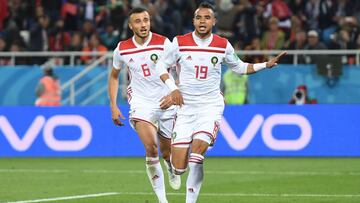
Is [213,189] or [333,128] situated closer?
[213,189]

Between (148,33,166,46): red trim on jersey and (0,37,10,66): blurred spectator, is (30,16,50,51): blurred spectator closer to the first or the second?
(0,37,10,66): blurred spectator

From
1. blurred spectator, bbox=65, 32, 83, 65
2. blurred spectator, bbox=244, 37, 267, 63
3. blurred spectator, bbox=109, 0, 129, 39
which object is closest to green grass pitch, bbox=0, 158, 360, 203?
blurred spectator, bbox=244, 37, 267, 63

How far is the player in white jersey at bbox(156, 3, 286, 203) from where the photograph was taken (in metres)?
12.6

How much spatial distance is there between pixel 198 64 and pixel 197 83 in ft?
0.73

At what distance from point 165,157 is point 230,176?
10.4 ft

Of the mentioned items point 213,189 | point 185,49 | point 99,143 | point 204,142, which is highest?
point 185,49

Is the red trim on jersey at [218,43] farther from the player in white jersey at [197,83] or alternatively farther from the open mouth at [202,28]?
the open mouth at [202,28]


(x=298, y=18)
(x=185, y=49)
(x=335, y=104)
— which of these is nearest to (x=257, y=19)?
(x=298, y=18)

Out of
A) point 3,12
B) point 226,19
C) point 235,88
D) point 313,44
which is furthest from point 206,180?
point 3,12

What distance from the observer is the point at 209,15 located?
12641mm

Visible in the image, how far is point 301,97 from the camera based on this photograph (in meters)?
24.1

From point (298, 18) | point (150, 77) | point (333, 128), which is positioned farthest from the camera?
point (298, 18)

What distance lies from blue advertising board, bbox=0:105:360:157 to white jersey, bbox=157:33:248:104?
9505mm

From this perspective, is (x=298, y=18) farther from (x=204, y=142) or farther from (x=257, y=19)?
(x=204, y=142)
